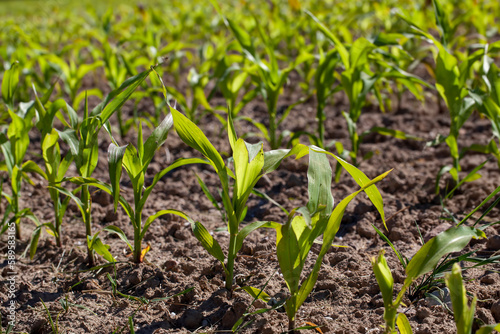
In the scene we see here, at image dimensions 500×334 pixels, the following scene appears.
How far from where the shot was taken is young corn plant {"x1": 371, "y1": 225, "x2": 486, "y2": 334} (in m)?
1.13

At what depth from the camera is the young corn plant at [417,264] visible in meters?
1.13

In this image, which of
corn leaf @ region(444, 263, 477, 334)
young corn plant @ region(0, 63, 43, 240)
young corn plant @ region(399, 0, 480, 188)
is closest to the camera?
corn leaf @ region(444, 263, 477, 334)

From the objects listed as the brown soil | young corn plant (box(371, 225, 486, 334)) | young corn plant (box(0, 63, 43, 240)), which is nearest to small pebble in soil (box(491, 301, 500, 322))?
the brown soil

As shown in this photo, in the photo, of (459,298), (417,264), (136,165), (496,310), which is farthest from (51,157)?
(496,310)

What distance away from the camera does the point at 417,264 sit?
3.90 feet

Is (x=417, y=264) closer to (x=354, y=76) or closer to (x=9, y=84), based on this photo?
(x=354, y=76)

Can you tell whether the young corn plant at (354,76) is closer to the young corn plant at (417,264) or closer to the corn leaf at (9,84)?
the young corn plant at (417,264)

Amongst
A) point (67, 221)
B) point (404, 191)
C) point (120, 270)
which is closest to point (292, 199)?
point (404, 191)

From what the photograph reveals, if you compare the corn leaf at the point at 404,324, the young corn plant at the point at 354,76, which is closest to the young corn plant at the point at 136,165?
the corn leaf at the point at 404,324

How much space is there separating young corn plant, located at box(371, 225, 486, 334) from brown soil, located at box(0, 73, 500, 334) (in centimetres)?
20

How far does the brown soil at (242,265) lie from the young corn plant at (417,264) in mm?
199

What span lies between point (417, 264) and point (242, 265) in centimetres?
66

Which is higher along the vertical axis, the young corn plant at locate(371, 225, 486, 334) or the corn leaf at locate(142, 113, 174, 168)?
the corn leaf at locate(142, 113, 174, 168)

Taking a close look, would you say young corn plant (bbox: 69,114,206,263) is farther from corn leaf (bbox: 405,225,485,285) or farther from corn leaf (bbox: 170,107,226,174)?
corn leaf (bbox: 405,225,485,285)
